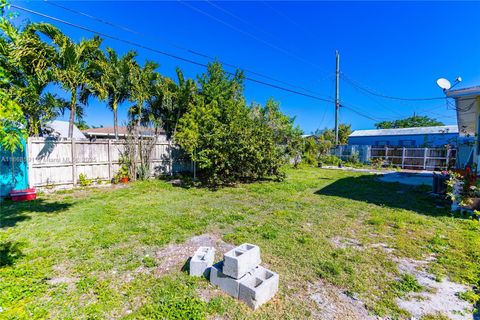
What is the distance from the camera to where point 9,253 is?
10.4ft

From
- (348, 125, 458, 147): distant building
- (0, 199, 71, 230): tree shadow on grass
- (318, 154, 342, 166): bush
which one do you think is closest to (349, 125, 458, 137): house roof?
(348, 125, 458, 147): distant building

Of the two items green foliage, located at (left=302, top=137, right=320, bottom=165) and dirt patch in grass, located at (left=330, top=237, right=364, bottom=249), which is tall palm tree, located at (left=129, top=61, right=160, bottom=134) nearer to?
dirt patch in grass, located at (left=330, top=237, right=364, bottom=249)

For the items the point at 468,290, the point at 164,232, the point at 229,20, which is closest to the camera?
the point at 468,290

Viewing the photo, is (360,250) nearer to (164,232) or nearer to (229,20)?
(164,232)

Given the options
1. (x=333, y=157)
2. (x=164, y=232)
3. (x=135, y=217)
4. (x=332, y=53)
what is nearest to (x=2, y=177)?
(x=135, y=217)

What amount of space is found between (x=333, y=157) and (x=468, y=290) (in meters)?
17.9

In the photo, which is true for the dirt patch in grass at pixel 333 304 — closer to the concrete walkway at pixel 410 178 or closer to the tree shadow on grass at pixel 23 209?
the tree shadow on grass at pixel 23 209

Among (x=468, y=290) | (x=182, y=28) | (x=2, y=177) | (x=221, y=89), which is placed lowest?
(x=468, y=290)

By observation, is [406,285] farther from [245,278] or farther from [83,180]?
[83,180]

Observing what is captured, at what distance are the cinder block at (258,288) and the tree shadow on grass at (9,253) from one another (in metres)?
3.10

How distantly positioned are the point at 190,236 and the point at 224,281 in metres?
1.64

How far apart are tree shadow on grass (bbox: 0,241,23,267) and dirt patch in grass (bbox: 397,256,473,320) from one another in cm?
476

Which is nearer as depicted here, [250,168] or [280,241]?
[280,241]

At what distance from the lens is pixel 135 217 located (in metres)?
4.88
